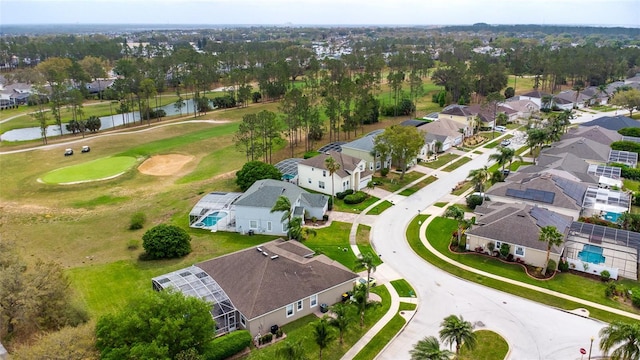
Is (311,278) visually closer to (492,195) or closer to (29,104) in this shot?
(492,195)

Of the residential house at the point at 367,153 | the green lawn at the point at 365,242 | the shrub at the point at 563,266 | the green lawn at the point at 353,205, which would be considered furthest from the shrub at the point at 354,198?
the shrub at the point at 563,266

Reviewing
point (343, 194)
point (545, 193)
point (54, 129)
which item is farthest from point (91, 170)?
point (545, 193)

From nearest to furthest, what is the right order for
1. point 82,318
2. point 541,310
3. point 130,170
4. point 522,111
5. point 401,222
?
point 82,318 → point 541,310 → point 401,222 → point 130,170 → point 522,111

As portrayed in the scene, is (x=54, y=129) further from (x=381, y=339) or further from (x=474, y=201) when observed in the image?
(x=381, y=339)

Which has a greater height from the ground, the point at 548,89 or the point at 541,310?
the point at 548,89

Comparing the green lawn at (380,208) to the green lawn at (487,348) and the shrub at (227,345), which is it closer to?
the green lawn at (487,348)

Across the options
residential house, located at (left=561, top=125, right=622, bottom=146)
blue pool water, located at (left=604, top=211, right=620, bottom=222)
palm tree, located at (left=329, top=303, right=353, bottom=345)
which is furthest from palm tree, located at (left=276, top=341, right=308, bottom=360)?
residential house, located at (left=561, top=125, right=622, bottom=146)

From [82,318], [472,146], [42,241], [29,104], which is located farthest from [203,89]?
[82,318]
